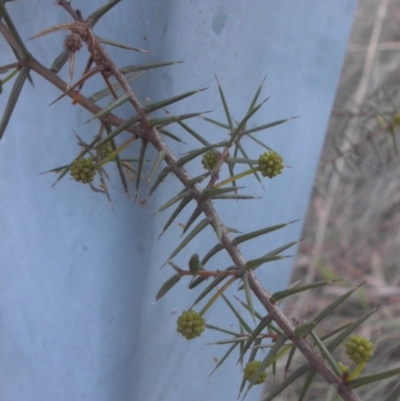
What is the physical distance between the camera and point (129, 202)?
1.63 ft

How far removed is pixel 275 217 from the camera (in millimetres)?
629

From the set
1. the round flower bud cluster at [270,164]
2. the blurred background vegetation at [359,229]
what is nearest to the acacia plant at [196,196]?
the round flower bud cluster at [270,164]

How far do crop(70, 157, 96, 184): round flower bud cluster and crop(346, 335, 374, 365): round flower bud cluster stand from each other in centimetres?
22

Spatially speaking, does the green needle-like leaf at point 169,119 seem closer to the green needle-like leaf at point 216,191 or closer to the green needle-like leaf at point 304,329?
the green needle-like leaf at point 216,191

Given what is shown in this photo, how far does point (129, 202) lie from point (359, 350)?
25 centimetres

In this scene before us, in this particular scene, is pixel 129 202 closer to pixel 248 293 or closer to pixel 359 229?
pixel 248 293

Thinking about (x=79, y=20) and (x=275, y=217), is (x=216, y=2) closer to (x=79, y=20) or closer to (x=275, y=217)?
(x=79, y=20)

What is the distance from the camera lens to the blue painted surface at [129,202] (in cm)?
47

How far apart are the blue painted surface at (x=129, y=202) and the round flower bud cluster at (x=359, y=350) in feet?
0.76

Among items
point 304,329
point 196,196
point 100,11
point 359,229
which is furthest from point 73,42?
point 359,229

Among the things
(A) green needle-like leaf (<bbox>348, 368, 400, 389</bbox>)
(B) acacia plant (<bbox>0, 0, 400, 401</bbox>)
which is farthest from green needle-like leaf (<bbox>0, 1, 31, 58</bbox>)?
(A) green needle-like leaf (<bbox>348, 368, 400, 389</bbox>)

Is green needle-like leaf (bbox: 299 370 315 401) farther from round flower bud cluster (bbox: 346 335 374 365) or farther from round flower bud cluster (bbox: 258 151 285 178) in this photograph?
round flower bud cluster (bbox: 258 151 285 178)

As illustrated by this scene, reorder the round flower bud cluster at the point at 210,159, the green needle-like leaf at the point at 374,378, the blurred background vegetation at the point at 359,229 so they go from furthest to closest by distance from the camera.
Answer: the blurred background vegetation at the point at 359,229
the round flower bud cluster at the point at 210,159
the green needle-like leaf at the point at 374,378

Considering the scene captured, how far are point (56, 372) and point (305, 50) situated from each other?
1.47 ft
